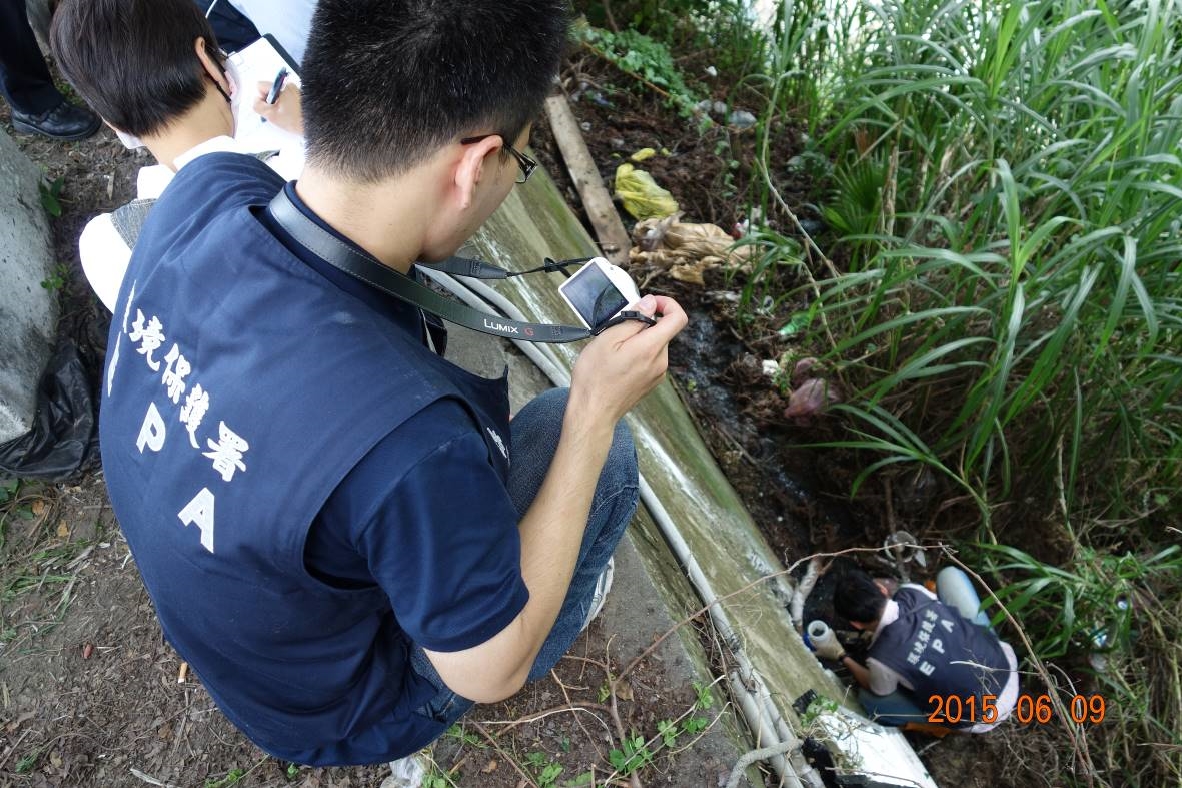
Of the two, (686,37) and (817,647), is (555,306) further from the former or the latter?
(686,37)

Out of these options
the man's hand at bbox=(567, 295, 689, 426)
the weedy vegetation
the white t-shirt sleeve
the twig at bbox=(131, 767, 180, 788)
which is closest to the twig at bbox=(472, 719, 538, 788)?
the twig at bbox=(131, 767, 180, 788)

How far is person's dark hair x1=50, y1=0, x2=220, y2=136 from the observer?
1.80 metres

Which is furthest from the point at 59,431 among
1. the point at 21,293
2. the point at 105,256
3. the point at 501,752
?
the point at 501,752

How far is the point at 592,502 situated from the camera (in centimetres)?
157

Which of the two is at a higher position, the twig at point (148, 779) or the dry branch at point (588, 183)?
the dry branch at point (588, 183)

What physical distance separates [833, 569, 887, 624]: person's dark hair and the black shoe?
10.8 feet

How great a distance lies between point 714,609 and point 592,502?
629 mm

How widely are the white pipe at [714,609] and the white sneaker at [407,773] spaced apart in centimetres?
75

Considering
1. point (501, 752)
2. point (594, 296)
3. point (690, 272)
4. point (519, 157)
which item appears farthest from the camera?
point (690, 272)

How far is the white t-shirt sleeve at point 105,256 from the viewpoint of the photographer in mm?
1833

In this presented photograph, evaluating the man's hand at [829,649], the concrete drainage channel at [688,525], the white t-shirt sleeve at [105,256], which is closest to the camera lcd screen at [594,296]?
the concrete drainage channel at [688,525]

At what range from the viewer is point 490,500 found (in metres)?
1.06
